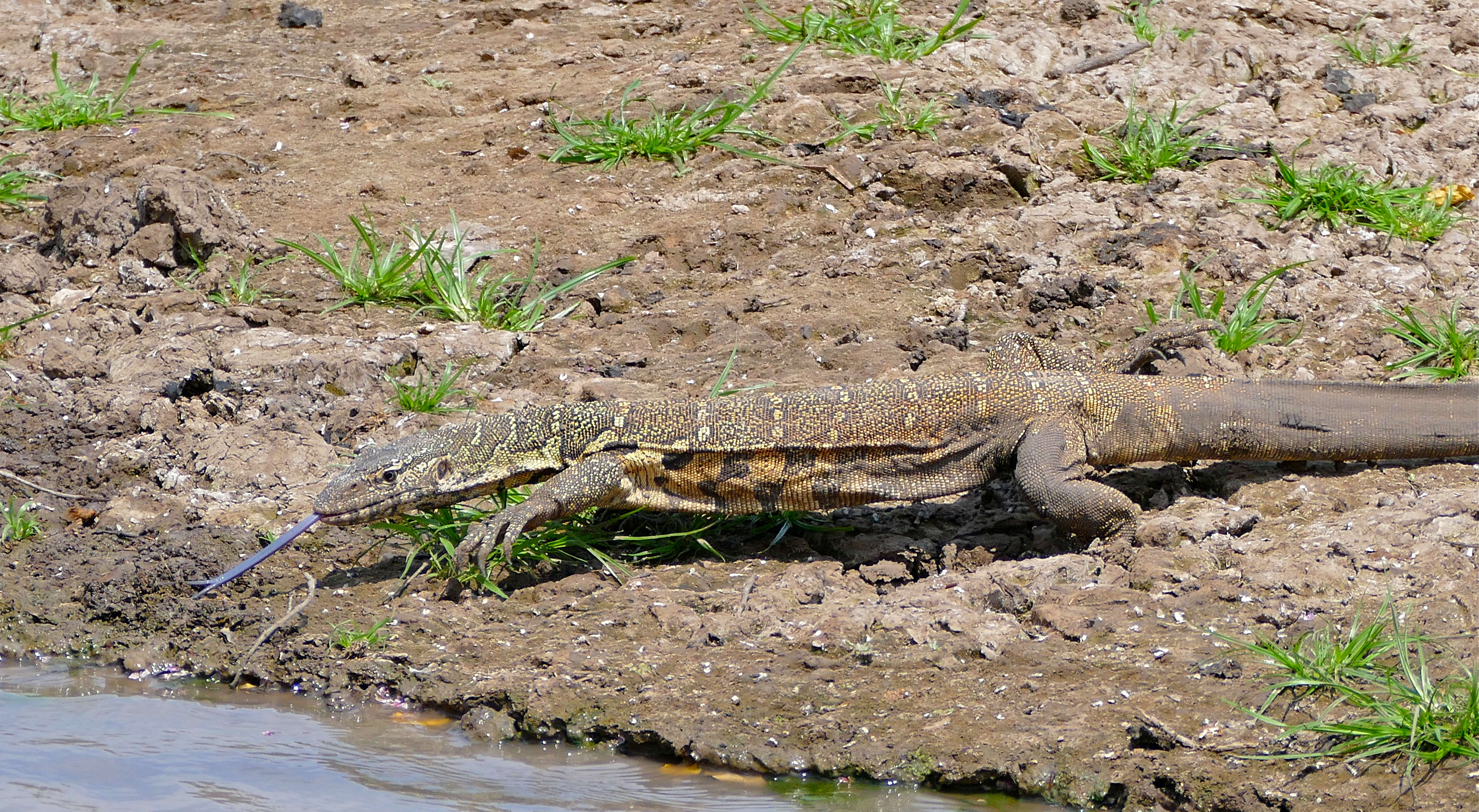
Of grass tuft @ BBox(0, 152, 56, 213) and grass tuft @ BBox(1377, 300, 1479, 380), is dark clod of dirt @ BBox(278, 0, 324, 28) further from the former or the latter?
grass tuft @ BBox(1377, 300, 1479, 380)

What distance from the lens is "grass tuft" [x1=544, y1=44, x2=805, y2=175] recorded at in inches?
332

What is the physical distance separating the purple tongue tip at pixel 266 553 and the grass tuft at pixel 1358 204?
200 inches

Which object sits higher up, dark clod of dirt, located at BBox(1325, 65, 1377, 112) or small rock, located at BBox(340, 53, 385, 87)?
dark clod of dirt, located at BBox(1325, 65, 1377, 112)

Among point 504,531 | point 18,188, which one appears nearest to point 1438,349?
point 504,531

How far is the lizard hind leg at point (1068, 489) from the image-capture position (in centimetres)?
525

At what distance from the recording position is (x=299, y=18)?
1050cm

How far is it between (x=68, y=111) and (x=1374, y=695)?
8466 millimetres

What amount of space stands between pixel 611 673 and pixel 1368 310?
4.17m

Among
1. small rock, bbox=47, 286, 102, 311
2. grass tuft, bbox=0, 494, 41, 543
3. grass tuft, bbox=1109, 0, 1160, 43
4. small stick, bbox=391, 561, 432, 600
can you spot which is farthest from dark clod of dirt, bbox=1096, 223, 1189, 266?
small rock, bbox=47, 286, 102, 311

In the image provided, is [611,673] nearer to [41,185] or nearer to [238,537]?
[238,537]

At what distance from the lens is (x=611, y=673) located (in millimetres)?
4848

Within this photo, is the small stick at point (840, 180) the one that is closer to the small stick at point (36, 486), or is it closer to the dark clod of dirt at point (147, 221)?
the dark clod of dirt at point (147, 221)

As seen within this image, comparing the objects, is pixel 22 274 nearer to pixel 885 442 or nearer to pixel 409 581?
pixel 409 581

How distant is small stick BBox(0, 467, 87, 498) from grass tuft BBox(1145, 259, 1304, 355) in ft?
16.2
